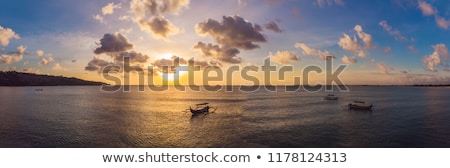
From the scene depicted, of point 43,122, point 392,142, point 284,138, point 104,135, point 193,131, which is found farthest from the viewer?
point 43,122

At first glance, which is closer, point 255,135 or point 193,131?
point 255,135

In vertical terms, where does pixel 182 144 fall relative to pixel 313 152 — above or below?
below

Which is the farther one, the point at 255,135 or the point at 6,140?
the point at 255,135

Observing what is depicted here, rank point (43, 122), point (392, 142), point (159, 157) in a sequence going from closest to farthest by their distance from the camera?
point (159, 157), point (392, 142), point (43, 122)

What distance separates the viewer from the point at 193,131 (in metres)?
40.7

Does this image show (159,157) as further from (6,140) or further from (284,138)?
(6,140)

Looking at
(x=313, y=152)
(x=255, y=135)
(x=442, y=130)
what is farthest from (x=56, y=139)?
(x=442, y=130)

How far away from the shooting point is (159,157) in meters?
19.8

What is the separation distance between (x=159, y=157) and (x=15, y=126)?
1556 inches

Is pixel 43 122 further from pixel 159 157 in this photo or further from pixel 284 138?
pixel 284 138

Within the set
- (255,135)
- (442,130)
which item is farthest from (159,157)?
(442,130)

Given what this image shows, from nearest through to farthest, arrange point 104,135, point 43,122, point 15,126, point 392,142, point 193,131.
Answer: point 392,142, point 104,135, point 193,131, point 15,126, point 43,122

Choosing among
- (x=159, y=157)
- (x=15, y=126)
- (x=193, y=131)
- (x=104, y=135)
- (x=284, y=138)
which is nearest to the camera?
(x=159, y=157)

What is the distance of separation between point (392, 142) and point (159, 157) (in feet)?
96.1
